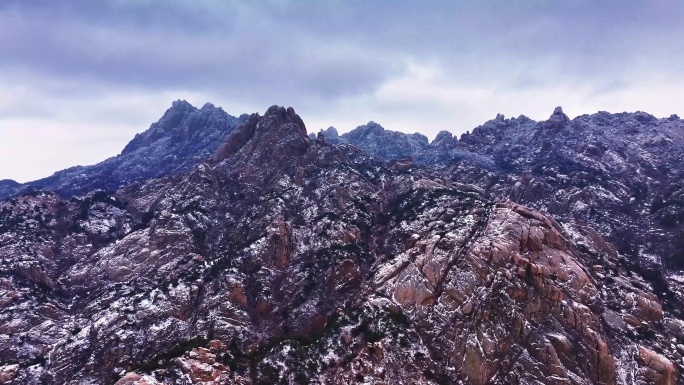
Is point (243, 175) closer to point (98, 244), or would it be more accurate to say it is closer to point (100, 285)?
point (98, 244)

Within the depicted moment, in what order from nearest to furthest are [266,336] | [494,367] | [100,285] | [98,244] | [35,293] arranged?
[494,367]
[266,336]
[35,293]
[100,285]
[98,244]

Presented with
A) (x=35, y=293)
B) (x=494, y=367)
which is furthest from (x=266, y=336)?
(x=35, y=293)

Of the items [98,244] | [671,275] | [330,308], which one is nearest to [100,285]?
[98,244]

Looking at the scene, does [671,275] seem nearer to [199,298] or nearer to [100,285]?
[199,298]

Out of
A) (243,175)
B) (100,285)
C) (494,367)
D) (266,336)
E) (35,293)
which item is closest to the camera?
(494,367)

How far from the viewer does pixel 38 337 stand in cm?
10844

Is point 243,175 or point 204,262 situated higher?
point 243,175

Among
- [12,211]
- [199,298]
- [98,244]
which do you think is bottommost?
[199,298]

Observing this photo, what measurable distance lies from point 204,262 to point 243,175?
64920 millimetres

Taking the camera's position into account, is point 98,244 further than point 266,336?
Yes

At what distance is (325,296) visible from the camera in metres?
121

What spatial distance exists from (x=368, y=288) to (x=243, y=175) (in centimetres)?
9957

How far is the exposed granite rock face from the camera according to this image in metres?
88.2

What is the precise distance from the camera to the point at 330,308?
382 ft
